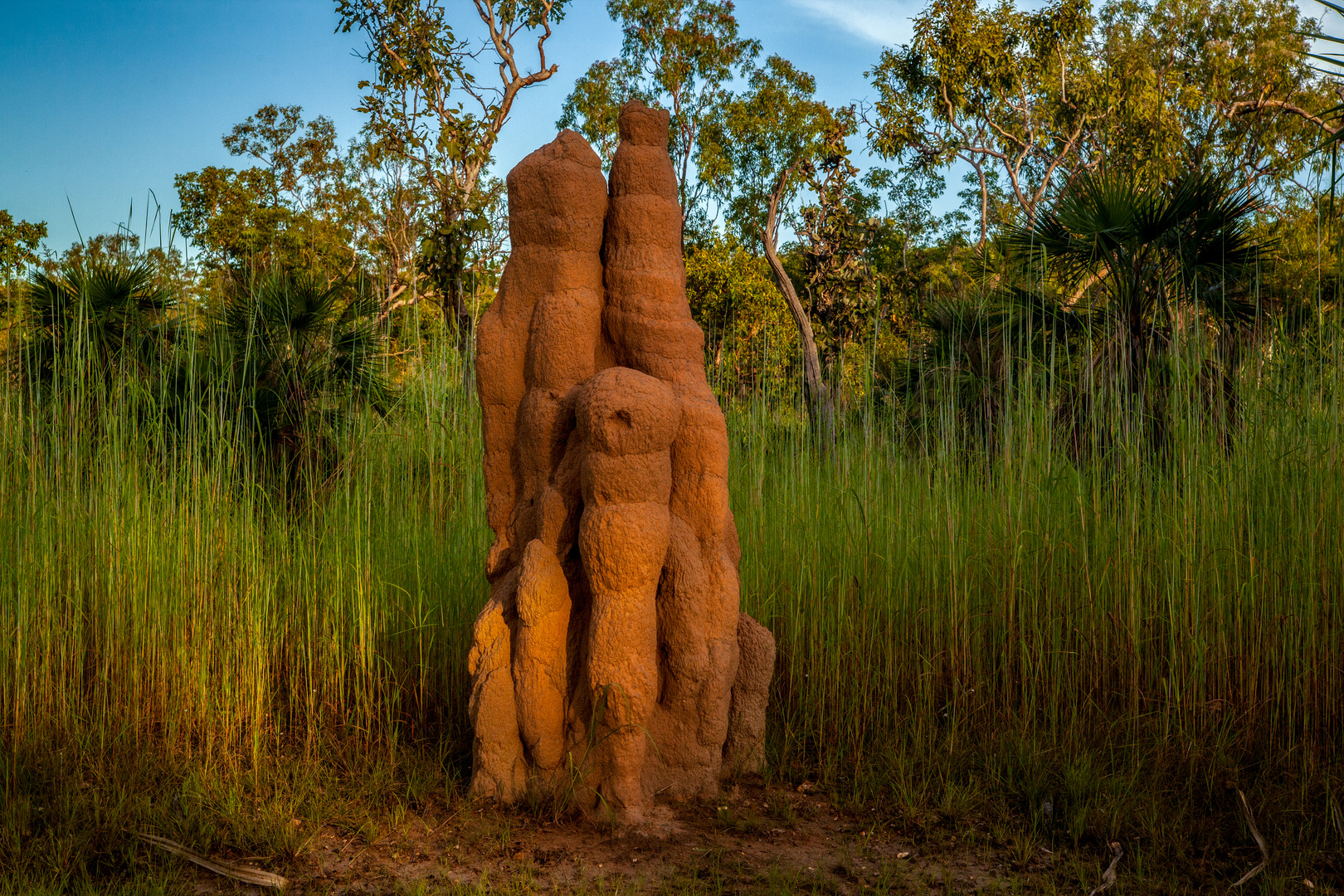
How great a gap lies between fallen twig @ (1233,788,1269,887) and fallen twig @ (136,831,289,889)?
9.65 ft

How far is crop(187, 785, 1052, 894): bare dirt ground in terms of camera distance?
9.40ft

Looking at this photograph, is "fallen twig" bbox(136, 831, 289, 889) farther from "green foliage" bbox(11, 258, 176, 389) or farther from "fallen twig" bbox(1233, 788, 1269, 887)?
"fallen twig" bbox(1233, 788, 1269, 887)

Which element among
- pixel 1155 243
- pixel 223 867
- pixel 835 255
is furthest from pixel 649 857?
pixel 835 255

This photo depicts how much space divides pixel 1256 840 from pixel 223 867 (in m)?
3.31

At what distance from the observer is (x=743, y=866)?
2975 mm

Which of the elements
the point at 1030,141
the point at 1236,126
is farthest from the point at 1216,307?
the point at 1236,126

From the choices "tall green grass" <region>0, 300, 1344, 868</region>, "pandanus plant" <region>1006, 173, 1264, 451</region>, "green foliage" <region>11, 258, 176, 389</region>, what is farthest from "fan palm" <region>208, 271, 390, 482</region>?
"pandanus plant" <region>1006, 173, 1264, 451</region>

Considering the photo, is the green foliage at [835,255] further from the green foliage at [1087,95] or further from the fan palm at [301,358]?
the fan palm at [301,358]

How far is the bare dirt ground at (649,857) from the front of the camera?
113 inches

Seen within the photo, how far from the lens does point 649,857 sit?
3.00 metres

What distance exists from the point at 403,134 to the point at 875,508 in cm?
777

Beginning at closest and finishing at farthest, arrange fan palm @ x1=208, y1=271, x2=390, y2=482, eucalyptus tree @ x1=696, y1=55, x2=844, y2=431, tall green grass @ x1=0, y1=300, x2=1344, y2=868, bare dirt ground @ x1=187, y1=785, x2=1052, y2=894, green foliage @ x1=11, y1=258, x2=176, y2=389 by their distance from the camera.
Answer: bare dirt ground @ x1=187, y1=785, x2=1052, y2=894 → tall green grass @ x1=0, y1=300, x2=1344, y2=868 → green foliage @ x1=11, y1=258, x2=176, y2=389 → fan palm @ x1=208, y1=271, x2=390, y2=482 → eucalyptus tree @ x1=696, y1=55, x2=844, y2=431

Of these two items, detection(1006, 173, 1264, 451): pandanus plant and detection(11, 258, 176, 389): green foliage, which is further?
detection(1006, 173, 1264, 451): pandanus plant

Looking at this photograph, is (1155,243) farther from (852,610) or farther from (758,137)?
(758,137)
